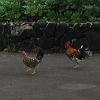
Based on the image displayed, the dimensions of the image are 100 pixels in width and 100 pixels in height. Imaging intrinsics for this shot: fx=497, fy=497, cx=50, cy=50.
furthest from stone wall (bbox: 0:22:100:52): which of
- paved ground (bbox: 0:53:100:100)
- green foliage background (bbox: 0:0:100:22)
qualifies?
paved ground (bbox: 0:53:100:100)

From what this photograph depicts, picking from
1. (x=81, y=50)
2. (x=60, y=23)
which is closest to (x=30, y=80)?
(x=81, y=50)

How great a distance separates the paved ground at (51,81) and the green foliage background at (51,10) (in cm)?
187

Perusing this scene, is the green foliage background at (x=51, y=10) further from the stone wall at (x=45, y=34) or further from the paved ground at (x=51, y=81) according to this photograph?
the paved ground at (x=51, y=81)

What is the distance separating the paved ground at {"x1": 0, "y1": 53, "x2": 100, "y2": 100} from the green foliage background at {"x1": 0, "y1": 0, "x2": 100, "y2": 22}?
187cm

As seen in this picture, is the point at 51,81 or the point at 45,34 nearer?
the point at 51,81

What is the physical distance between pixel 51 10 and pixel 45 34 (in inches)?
40.2

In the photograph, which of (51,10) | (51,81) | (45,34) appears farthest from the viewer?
(51,10)

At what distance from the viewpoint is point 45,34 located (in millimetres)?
13305

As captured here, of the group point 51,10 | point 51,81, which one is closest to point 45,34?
point 51,10

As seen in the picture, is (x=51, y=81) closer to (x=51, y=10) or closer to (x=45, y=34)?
(x=45, y=34)

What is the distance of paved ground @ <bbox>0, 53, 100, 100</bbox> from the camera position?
A: 820cm

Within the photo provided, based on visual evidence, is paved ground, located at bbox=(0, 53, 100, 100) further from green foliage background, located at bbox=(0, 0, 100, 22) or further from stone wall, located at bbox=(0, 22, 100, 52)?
green foliage background, located at bbox=(0, 0, 100, 22)

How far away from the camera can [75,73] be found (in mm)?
10250

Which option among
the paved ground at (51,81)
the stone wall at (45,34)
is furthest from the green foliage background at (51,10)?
the paved ground at (51,81)
